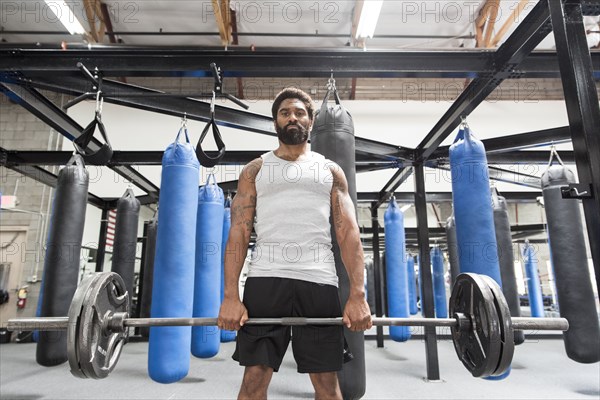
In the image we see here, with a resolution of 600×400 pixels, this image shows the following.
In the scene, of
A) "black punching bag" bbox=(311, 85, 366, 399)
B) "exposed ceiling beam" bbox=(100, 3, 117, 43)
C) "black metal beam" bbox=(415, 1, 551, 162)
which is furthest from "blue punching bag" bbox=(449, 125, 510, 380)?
"exposed ceiling beam" bbox=(100, 3, 117, 43)

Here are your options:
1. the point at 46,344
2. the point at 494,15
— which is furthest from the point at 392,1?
the point at 46,344

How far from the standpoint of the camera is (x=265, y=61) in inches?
91.0

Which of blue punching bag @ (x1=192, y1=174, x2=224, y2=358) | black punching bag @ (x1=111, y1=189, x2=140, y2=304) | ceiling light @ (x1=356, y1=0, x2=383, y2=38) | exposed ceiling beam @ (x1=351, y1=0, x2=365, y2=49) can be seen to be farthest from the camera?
exposed ceiling beam @ (x1=351, y1=0, x2=365, y2=49)

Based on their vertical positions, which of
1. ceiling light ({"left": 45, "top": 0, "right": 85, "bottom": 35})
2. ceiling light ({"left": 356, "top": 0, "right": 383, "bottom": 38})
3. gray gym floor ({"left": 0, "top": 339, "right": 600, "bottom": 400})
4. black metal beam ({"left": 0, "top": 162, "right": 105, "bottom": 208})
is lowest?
gray gym floor ({"left": 0, "top": 339, "right": 600, "bottom": 400})

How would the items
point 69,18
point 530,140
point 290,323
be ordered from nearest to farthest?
point 290,323, point 530,140, point 69,18

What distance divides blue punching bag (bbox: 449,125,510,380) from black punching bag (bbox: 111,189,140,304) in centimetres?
317

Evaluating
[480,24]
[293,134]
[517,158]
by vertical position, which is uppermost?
[480,24]

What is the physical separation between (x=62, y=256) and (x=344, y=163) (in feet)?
6.41

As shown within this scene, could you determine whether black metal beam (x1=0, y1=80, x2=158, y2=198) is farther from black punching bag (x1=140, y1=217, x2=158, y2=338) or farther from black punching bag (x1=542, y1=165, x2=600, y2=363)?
black punching bag (x1=542, y1=165, x2=600, y2=363)

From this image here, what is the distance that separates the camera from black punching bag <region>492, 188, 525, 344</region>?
3.07m

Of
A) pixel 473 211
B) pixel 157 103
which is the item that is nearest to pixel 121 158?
pixel 157 103

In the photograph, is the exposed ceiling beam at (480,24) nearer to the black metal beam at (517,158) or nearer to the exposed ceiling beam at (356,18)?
the exposed ceiling beam at (356,18)

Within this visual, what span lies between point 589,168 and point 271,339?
1.42 m

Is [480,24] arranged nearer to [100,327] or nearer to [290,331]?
[290,331]
